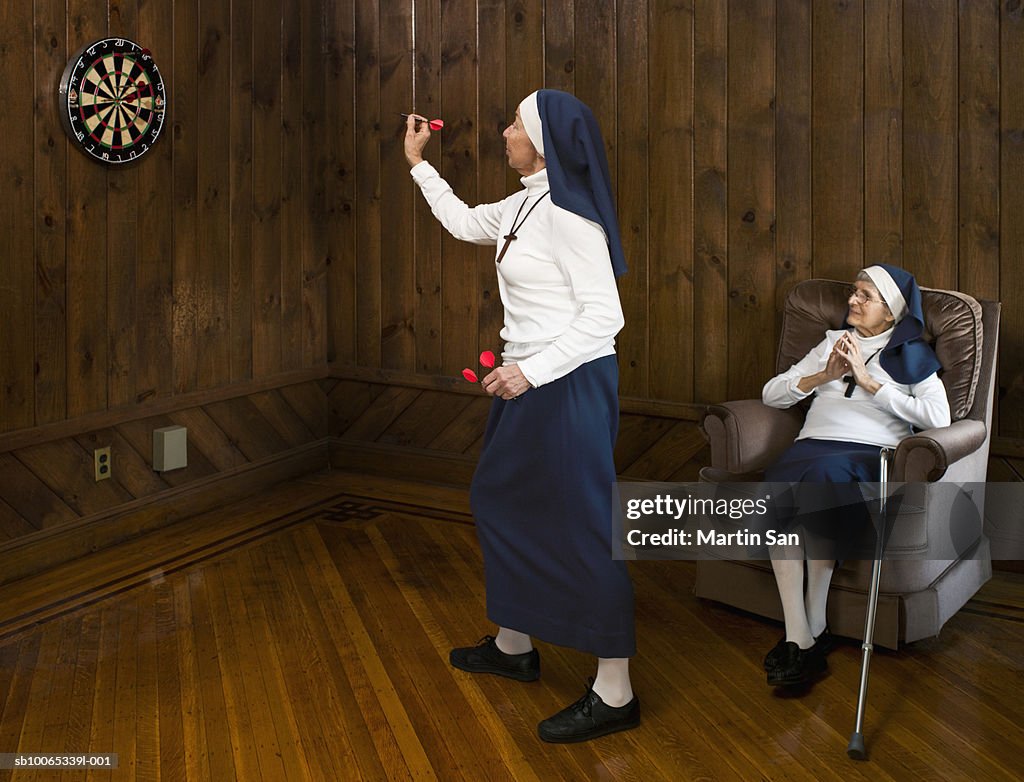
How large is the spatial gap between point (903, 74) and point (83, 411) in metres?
3.11

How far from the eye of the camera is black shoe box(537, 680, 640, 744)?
2400 mm

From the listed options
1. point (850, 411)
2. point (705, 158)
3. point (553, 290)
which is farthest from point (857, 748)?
A: point (705, 158)

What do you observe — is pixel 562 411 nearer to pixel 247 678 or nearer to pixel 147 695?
pixel 247 678

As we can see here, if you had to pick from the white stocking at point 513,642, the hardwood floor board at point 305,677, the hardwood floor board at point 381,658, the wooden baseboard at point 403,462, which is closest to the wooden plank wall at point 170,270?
the wooden baseboard at point 403,462

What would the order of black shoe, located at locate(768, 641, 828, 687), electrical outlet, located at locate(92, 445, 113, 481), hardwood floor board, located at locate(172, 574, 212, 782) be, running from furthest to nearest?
electrical outlet, located at locate(92, 445, 113, 481), black shoe, located at locate(768, 641, 828, 687), hardwood floor board, located at locate(172, 574, 212, 782)

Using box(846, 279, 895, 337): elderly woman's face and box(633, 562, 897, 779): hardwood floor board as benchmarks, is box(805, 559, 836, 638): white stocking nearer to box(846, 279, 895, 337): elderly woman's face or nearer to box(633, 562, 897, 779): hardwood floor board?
box(633, 562, 897, 779): hardwood floor board

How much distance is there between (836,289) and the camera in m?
3.41

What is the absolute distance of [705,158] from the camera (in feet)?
13.0

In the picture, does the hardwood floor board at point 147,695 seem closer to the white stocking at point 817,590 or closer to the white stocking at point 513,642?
the white stocking at point 513,642

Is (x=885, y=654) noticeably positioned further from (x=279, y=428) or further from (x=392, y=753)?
(x=279, y=428)

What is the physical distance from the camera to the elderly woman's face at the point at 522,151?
95.3 inches

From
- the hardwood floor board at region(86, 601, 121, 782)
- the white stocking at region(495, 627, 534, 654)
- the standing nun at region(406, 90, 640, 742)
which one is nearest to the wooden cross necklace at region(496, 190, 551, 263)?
the standing nun at region(406, 90, 640, 742)

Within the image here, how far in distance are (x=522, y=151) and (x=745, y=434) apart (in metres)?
1.21

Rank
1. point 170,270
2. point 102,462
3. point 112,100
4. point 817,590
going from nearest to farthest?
point 817,590
point 112,100
point 102,462
point 170,270
